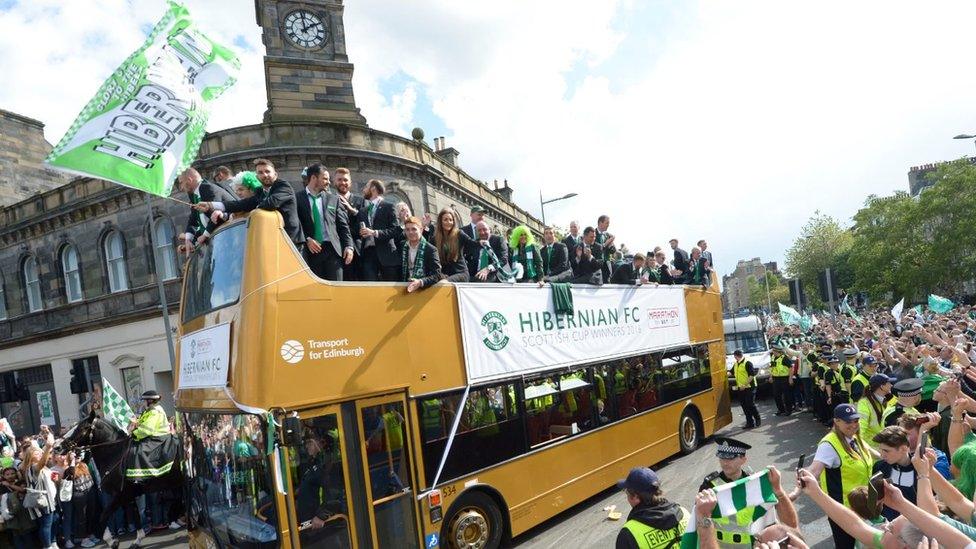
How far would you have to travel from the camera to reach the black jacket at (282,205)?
5.76 metres

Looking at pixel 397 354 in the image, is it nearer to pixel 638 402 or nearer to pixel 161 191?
pixel 161 191

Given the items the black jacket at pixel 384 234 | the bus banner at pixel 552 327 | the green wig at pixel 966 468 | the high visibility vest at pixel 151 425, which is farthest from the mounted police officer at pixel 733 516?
the high visibility vest at pixel 151 425

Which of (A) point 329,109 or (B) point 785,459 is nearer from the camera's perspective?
(B) point 785,459

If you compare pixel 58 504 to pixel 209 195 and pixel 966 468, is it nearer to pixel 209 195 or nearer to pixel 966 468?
pixel 209 195

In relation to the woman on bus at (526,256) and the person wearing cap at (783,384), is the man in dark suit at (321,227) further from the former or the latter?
the person wearing cap at (783,384)

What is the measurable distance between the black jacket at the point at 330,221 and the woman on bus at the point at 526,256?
330cm

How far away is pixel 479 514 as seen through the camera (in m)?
6.91

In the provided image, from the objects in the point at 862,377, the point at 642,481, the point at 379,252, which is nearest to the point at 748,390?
the point at 862,377

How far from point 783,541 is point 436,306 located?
459 cm

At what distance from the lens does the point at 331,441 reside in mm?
5539

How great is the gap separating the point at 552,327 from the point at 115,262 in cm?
2038

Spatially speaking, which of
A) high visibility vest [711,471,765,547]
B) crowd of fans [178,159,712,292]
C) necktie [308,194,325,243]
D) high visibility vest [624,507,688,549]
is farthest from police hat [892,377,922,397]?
necktie [308,194,325,243]

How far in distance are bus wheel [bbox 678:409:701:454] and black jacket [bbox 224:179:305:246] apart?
8.29m

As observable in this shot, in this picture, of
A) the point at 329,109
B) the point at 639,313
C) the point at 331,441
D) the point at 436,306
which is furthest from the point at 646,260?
the point at 329,109
